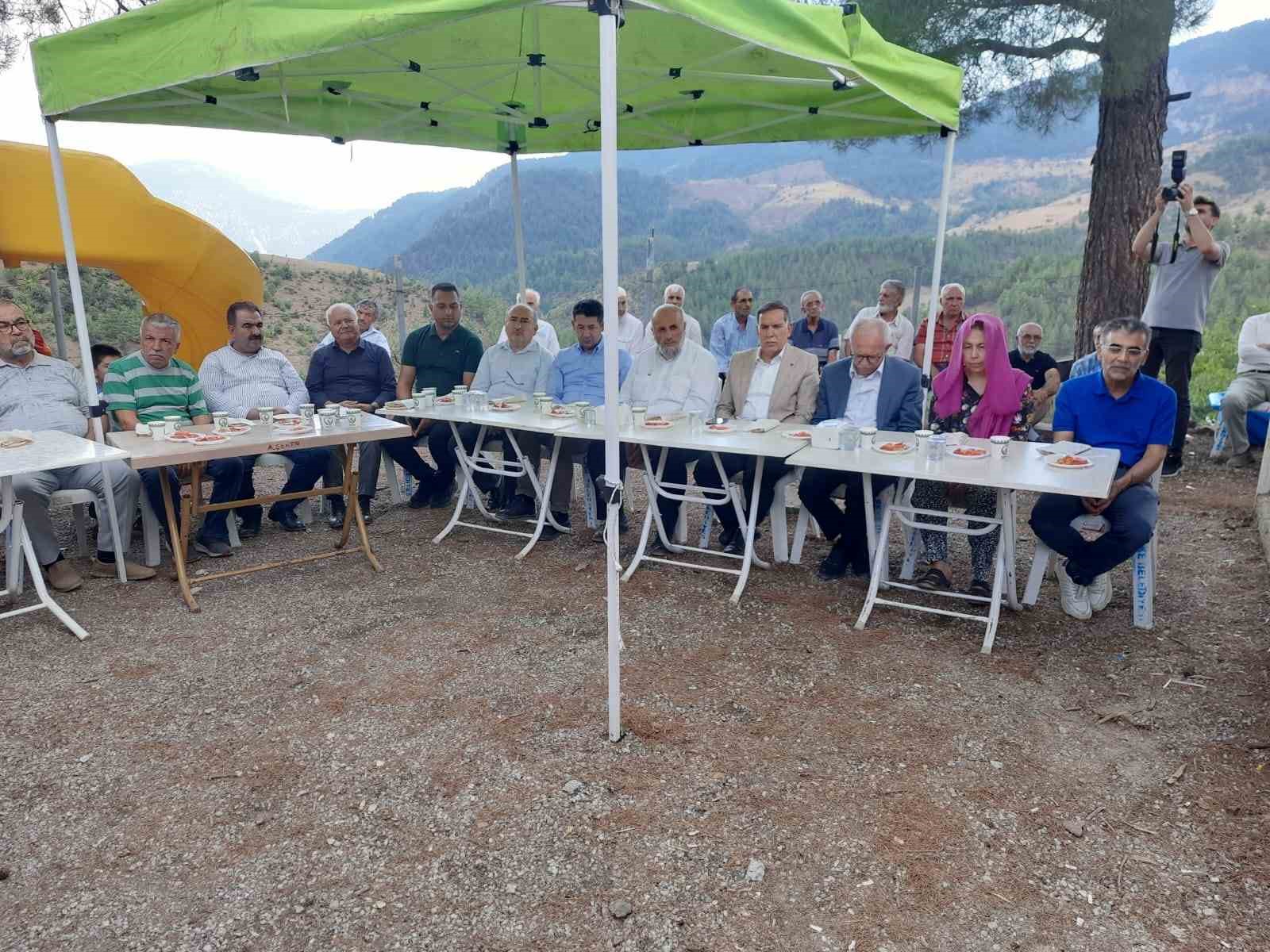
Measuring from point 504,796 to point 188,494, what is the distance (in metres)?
2.33

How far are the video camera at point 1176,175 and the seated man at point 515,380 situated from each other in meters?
3.54

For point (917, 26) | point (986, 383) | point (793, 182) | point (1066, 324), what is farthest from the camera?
point (793, 182)

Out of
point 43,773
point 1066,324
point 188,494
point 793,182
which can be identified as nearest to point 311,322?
point 1066,324

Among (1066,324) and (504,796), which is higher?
(1066,324)

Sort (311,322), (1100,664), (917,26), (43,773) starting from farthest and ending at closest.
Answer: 1. (311,322)
2. (917,26)
3. (1100,664)
4. (43,773)

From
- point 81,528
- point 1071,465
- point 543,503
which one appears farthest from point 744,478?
point 81,528

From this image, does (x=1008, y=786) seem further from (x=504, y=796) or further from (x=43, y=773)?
(x=43, y=773)

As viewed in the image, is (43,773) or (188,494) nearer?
(43,773)

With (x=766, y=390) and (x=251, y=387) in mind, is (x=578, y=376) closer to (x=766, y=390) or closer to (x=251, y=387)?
(x=766, y=390)

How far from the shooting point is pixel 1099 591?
3.32m

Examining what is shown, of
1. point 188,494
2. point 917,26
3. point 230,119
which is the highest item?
point 917,26

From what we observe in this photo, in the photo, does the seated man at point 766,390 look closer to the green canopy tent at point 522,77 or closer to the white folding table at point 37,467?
the green canopy tent at point 522,77

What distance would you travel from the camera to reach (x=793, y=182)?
60.0 m

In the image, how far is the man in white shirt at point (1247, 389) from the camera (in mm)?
5445
